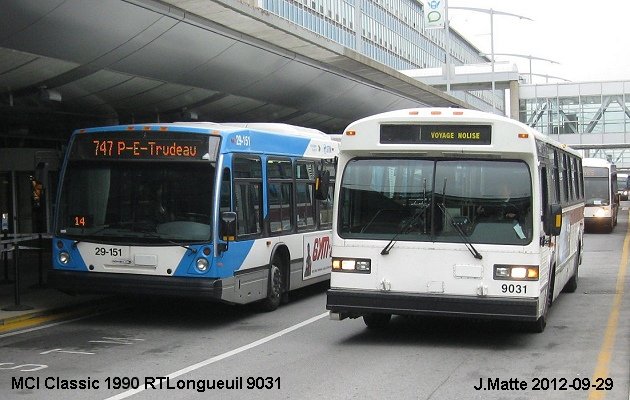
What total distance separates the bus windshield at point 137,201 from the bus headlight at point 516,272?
406 centimetres

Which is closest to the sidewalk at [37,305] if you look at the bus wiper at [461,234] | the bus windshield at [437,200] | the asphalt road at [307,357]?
the asphalt road at [307,357]

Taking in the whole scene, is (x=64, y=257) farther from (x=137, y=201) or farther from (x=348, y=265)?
(x=348, y=265)

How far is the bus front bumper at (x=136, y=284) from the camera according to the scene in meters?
12.0

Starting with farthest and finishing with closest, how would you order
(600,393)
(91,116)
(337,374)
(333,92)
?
(333,92) → (91,116) → (337,374) → (600,393)

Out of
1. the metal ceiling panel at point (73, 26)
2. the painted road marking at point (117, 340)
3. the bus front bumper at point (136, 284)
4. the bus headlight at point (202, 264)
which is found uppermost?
the metal ceiling panel at point (73, 26)

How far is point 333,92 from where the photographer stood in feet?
90.2

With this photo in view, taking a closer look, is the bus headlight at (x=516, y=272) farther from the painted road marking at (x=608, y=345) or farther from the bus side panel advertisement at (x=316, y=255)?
the bus side panel advertisement at (x=316, y=255)

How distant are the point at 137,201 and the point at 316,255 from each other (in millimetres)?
4449

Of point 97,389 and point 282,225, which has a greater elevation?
point 282,225

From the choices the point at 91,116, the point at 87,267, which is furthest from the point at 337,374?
the point at 91,116

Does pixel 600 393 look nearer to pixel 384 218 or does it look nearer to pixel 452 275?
pixel 452 275

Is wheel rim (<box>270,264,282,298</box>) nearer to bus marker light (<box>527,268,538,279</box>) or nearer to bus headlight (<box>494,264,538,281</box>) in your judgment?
bus headlight (<box>494,264,538,281</box>)

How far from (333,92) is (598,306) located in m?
14.4

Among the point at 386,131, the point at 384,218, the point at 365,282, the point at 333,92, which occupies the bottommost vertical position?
the point at 365,282
